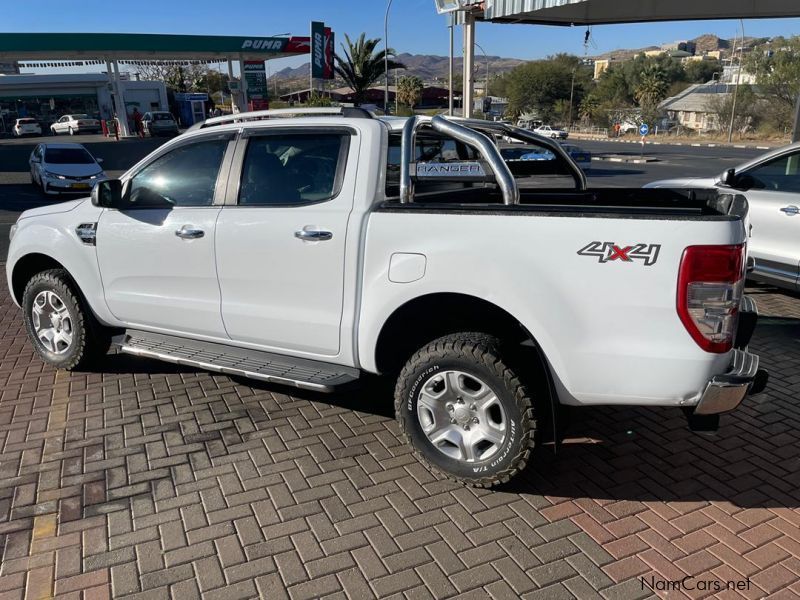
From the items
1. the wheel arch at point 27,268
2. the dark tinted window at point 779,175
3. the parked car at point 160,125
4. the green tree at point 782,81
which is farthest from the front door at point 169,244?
the green tree at point 782,81

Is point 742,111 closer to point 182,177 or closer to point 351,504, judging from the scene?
point 182,177

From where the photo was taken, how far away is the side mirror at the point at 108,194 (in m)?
4.43

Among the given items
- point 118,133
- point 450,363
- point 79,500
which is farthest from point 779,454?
point 118,133

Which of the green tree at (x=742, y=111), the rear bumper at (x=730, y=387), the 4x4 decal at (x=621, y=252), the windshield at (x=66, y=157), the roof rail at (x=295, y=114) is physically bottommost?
the rear bumper at (x=730, y=387)

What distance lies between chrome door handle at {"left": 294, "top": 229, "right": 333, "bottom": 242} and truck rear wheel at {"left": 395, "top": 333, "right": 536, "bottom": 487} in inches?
32.5

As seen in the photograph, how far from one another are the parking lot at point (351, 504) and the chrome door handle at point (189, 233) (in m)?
1.19

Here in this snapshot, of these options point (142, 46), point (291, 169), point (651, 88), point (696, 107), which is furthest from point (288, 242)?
point (651, 88)

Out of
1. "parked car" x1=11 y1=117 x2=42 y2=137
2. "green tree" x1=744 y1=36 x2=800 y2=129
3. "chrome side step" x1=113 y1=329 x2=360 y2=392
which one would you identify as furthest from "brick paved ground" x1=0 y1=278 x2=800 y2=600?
"green tree" x1=744 y1=36 x2=800 y2=129

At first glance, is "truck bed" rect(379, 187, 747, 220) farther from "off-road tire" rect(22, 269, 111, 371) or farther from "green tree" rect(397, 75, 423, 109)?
"green tree" rect(397, 75, 423, 109)

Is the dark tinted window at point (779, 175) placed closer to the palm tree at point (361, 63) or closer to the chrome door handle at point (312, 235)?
the chrome door handle at point (312, 235)

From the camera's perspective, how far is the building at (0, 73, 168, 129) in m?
53.0

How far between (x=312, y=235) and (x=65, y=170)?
1532cm

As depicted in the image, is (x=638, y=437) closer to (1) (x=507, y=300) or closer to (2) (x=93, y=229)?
(1) (x=507, y=300)

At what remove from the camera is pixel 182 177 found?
4383 millimetres
